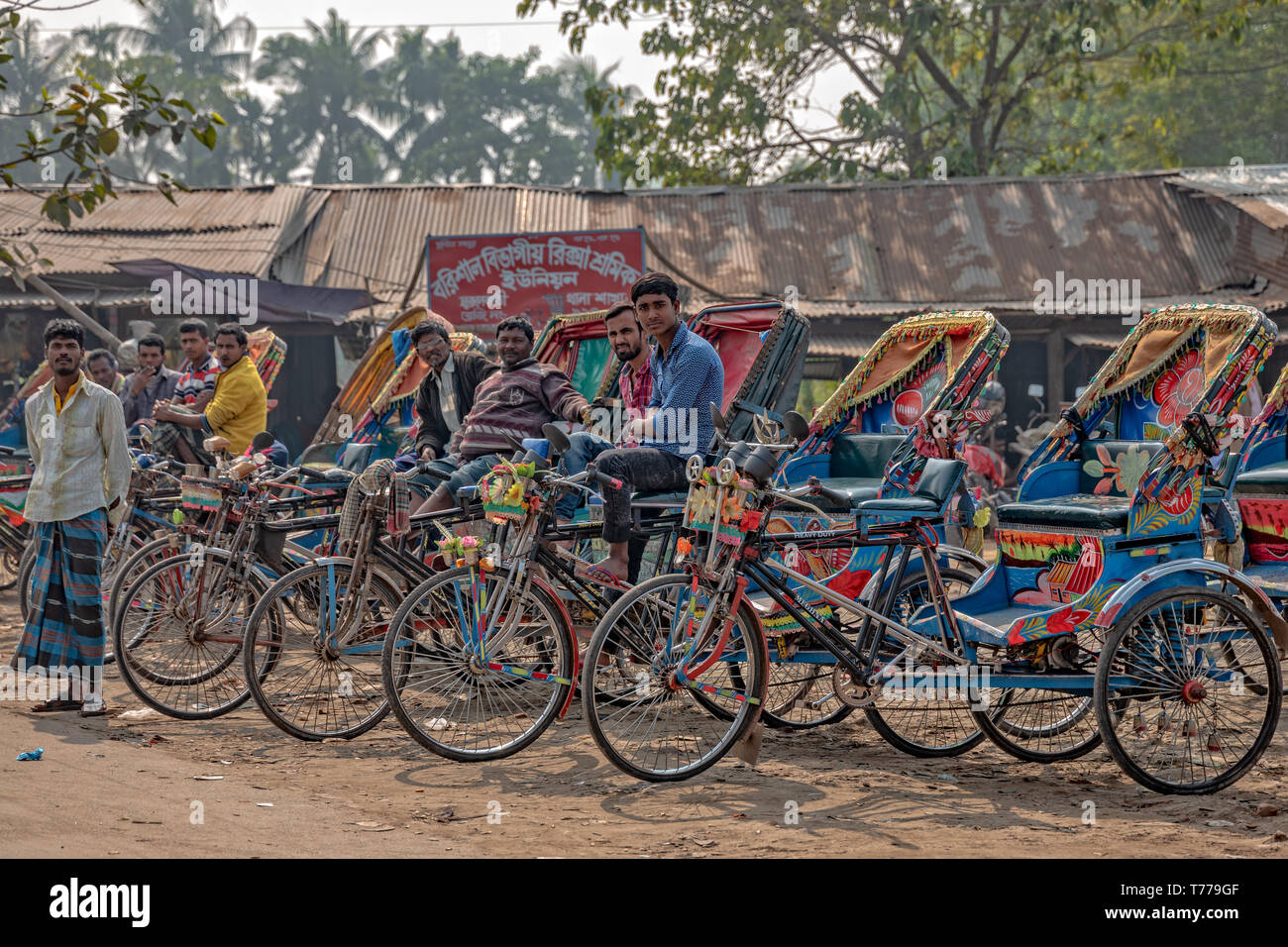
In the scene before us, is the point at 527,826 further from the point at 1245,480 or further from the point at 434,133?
the point at 434,133

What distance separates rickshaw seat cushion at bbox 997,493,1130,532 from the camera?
5.21 metres

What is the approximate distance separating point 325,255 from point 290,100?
2665 centimetres

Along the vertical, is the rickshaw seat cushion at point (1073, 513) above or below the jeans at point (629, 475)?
below

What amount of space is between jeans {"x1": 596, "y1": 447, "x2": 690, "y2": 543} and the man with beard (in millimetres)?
244

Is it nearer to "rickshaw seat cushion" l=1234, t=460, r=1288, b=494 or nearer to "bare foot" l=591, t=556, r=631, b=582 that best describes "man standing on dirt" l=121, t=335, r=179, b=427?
"bare foot" l=591, t=556, r=631, b=582

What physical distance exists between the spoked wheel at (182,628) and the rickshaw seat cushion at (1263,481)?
4.97 metres

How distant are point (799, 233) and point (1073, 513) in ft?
47.0

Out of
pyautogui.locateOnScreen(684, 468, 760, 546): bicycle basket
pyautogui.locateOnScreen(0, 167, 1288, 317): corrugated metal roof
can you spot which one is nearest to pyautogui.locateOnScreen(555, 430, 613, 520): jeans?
pyautogui.locateOnScreen(684, 468, 760, 546): bicycle basket

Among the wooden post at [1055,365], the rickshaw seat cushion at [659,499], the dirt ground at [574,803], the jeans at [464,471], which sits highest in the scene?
the wooden post at [1055,365]

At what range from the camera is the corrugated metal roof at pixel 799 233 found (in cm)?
1795

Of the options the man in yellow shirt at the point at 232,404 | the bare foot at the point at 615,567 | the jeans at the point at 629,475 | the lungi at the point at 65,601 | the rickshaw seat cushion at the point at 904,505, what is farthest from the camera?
the man in yellow shirt at the point at 232,404

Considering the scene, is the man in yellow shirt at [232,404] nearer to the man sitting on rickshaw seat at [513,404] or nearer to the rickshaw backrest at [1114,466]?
the man sitting on rickshaw seat at [513,404]

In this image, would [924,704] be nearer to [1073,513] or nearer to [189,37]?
[1073,513]

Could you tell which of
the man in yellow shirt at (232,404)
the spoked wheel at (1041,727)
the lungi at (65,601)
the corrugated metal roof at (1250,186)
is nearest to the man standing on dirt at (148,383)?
the man in yellow shirt at (232,404)
